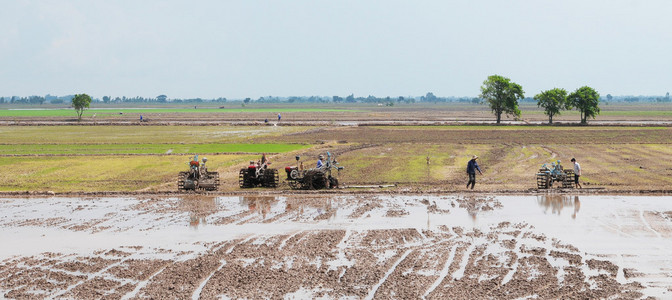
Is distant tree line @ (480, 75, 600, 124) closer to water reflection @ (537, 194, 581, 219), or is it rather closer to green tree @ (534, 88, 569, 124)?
green tree @ (534, 88, 569, 124)

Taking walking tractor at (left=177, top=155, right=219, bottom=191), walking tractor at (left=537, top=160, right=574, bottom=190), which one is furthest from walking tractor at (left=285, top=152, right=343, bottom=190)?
walking tractor at (left=537, top=160, right=574, bottom=190)

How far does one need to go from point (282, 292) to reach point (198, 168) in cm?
1701

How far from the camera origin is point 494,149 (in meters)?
53.7

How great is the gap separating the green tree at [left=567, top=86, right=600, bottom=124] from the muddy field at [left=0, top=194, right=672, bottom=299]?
70.0m

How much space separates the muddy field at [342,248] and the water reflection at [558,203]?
0.04 m

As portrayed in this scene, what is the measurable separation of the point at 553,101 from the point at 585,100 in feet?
14.4

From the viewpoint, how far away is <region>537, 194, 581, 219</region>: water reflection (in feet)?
82.8

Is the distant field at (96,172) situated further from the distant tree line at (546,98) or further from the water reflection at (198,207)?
the distant tree line at (546,98)

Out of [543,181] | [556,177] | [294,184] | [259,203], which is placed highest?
[556,177]

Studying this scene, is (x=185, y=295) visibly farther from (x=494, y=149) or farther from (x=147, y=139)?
(x=147, y=139)

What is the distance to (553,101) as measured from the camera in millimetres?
95875

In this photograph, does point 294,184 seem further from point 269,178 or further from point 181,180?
point 181,180

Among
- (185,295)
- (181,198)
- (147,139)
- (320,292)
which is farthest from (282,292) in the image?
(147,139)

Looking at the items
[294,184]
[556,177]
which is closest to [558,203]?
[556,177]
